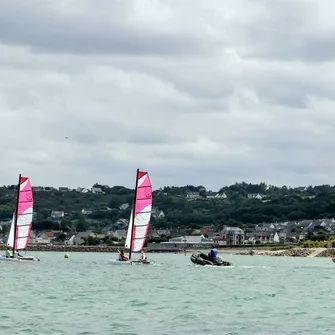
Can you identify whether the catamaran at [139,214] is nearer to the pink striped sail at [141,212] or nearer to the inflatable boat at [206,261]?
the pink striped sail at [141,212]

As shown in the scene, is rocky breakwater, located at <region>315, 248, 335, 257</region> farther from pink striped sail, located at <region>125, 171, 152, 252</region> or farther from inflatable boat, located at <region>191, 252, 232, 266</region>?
pink striped sail, located at <region>125, 171, 152, 252</region>

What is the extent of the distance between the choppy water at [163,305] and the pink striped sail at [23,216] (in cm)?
2134

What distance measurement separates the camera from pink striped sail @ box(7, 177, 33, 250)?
289ft

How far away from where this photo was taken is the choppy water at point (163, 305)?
35656mm

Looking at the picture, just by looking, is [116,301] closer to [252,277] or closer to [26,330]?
[26,330]

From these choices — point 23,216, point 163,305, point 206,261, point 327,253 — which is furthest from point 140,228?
point 327,253

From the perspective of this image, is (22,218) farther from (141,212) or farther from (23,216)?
(141,212)

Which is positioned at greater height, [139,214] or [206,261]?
[139,214]

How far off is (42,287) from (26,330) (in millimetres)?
20166

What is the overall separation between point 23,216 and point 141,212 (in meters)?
11.1

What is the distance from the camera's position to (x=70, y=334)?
3366 centimetres

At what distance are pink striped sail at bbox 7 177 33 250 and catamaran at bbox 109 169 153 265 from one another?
8.74 metres

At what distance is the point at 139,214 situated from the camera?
84.6 m

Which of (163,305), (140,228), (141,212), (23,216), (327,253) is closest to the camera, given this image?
(163,305)
